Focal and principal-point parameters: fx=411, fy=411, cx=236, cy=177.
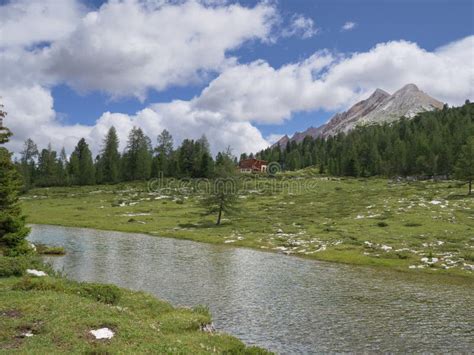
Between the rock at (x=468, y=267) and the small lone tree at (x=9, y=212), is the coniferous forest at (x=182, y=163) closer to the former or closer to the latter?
the rock at (x=468, y=267)

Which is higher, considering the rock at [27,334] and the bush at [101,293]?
the rock at [27,334]

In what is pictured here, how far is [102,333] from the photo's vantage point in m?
17.7

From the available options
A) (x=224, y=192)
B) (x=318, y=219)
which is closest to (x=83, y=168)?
(x=224, y=192)

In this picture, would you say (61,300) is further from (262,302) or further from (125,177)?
(125,177)

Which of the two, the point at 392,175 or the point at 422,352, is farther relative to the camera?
the point at 392,175

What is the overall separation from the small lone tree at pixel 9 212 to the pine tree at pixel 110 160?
136m

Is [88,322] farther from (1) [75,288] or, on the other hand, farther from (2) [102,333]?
(1) [75,288]

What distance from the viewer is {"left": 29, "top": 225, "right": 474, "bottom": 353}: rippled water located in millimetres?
24750

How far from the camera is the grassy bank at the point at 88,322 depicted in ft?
53.7

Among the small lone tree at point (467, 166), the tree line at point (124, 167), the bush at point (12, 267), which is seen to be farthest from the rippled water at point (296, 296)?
the tree line at point (124, 167)

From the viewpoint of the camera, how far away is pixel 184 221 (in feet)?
305

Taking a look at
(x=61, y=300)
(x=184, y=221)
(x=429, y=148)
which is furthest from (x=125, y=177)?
(x=61, y=300)

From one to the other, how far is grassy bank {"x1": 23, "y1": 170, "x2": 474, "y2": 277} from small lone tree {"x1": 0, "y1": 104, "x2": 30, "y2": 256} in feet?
117

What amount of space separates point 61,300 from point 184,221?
7170 centimetres
